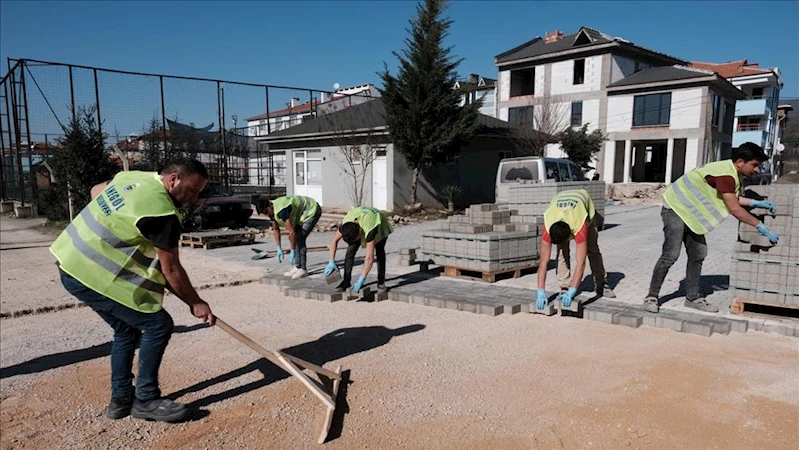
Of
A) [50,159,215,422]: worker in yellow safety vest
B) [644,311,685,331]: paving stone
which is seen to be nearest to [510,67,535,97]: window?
[644,311,685,331]: paving stone

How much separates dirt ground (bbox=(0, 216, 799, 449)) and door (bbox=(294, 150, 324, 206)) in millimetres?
14709

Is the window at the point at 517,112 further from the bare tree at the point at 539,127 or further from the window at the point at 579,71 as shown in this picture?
the window at the point at 579,71

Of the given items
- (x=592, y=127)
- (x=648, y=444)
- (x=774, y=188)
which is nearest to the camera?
(x=648, y=444)

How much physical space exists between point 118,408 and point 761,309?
6.21 m

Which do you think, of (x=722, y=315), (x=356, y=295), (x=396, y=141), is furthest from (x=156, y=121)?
(x=722, y=315)

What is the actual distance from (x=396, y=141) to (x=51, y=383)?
14365 millimetres

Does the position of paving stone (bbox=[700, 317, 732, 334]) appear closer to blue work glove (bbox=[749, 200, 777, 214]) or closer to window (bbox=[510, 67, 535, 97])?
blue work glove (bbox=[749, 200, 777, 214])

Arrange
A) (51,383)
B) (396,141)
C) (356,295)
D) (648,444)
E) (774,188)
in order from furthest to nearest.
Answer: (396,141), (356,295), (774,188), (51,383), (648,444)

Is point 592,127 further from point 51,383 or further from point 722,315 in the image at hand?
point 51,383

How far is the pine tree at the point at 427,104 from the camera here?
57.4ft

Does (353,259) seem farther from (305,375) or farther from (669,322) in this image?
(669,322)

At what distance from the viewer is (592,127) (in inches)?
1257

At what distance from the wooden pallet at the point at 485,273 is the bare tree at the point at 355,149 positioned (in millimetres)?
10720

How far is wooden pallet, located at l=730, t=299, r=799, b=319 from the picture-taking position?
212 inches
